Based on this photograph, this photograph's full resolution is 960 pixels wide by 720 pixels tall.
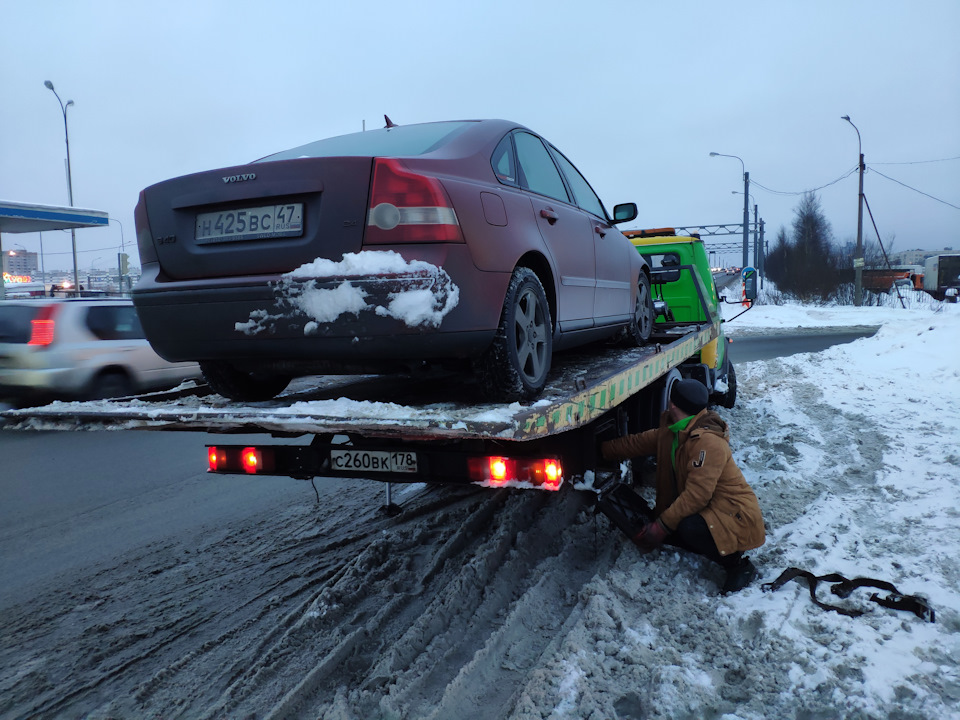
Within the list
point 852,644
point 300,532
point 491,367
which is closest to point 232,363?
point 491,367

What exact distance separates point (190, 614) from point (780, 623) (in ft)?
8.95

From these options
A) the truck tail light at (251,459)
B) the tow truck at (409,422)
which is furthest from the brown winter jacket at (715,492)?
the truck tail light at (251,459)

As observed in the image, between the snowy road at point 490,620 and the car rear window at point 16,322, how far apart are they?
4.34m

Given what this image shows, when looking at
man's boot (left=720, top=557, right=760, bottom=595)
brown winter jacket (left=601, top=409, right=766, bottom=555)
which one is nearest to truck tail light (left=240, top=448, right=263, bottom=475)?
brown winter jacket (left=601, top=409, right=766, bottom=555)

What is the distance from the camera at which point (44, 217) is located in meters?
21.7

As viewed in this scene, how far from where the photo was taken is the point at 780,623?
3.05 m

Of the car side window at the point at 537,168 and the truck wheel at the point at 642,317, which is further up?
the car side window at the point at 537,168

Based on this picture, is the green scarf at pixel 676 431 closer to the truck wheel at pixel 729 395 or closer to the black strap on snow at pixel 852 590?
the black strap on snow at pixel 852 590

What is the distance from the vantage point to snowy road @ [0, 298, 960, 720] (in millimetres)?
2611

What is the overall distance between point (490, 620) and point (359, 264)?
1.72 m

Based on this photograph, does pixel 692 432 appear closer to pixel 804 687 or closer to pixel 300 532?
pixel 804 687

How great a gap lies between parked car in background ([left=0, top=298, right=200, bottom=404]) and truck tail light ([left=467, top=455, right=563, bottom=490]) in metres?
6.09

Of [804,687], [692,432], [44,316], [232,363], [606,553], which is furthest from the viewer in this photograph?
[44,316]

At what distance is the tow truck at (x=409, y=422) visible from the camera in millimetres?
2695
